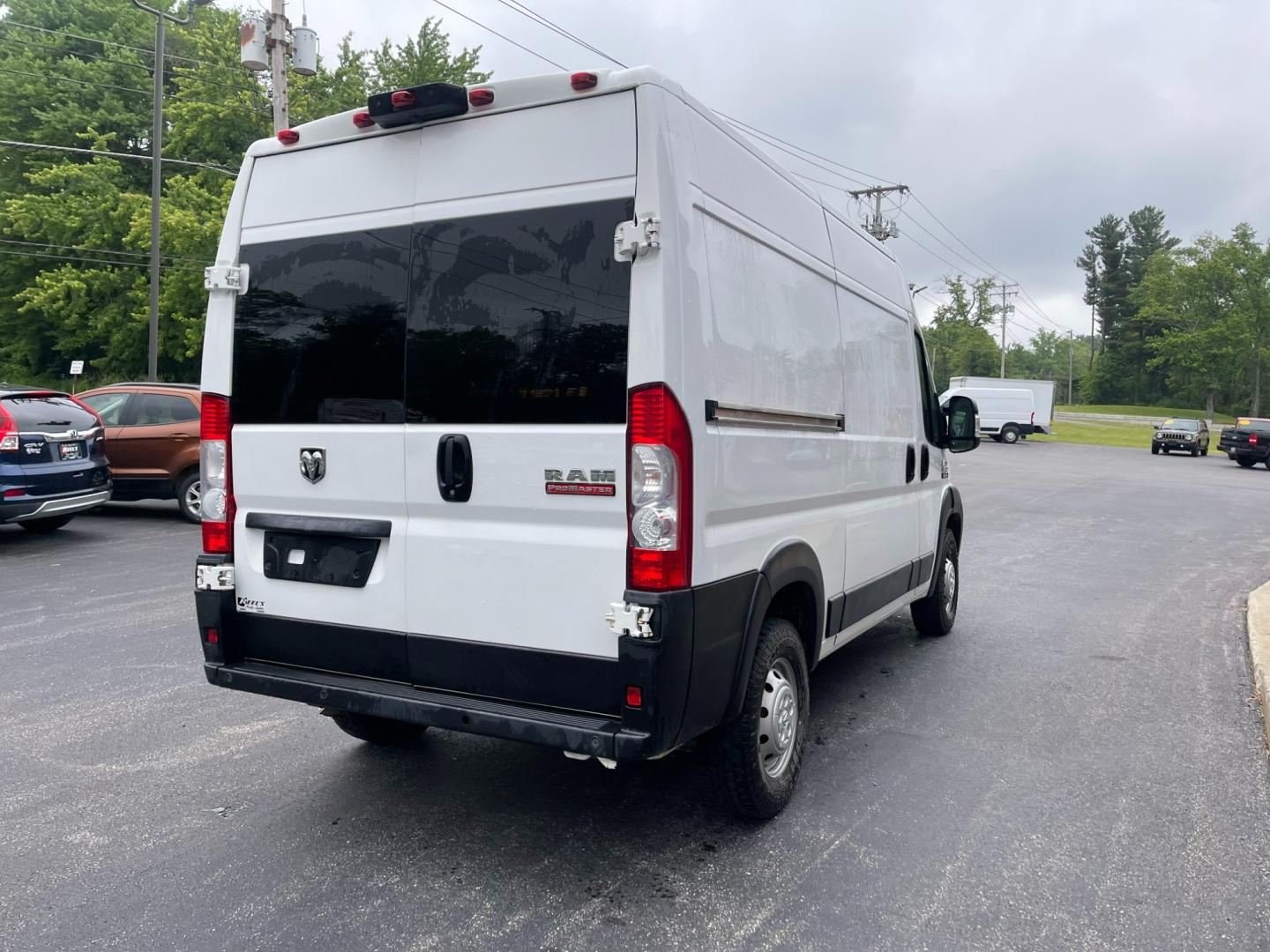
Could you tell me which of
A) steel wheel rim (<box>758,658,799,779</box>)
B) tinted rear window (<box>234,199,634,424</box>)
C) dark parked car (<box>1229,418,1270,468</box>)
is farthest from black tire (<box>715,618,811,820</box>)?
dark parked car (<box>1229,418,1270,468</box>)

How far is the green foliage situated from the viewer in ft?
94.6

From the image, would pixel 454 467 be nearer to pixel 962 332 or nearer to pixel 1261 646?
pixel 1261 646

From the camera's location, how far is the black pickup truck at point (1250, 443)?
30766mm

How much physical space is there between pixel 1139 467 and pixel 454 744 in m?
29.5

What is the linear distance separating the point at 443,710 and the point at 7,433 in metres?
8.42

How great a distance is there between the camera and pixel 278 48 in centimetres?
1703

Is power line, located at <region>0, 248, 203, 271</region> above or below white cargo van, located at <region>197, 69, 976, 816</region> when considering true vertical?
above

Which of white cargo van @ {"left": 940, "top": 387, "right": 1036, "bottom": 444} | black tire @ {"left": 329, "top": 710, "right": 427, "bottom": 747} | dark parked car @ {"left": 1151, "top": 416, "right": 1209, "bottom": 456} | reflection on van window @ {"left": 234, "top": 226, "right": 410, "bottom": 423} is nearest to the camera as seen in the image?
reflection on van window @ {"left": 234, "top": 226, "right": 410, "bottom": 423}

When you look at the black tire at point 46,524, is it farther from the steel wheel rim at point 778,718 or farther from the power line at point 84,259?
the power line at point 84,259

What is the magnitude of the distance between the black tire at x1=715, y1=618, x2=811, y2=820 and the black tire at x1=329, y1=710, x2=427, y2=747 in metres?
1.57

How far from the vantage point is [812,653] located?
418 centimetres

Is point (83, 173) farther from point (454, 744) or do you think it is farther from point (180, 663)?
point (454, 744)

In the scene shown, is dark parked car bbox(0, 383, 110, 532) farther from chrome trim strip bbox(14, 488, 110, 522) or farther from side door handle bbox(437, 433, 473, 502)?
side door handle bbox(437, 433, 473, 502)

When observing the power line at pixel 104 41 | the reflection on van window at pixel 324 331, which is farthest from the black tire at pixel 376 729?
the power line at pixel 104 41
